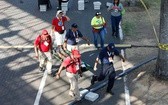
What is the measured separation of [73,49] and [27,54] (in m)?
4.07

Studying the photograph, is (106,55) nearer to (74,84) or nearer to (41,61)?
(74,84)

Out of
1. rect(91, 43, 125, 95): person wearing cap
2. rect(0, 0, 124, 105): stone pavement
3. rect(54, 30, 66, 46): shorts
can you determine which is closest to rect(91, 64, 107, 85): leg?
rect(91, 43, 125, 95): person wearing cap

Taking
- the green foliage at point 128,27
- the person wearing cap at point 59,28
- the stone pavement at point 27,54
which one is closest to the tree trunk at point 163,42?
the stone pavement at point 27,54

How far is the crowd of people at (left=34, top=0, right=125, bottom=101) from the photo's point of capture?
A: 1212 centimetres

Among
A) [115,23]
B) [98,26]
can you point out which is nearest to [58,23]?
[98,26]

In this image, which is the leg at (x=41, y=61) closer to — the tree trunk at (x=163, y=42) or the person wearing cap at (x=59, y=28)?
the person wearing cap at (x=59, y=28)

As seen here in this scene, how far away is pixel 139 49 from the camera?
16.6 meters

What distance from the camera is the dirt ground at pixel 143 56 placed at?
1286 cm

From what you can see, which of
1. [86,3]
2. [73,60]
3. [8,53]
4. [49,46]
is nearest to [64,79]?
[49,46]

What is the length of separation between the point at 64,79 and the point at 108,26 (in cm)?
596

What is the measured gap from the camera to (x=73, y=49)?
12703mm

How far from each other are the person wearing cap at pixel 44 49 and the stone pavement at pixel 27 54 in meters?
0.43

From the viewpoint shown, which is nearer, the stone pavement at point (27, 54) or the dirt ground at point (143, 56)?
the dirt ground at point (143, 56)

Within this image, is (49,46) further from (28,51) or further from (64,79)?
(28,51)
